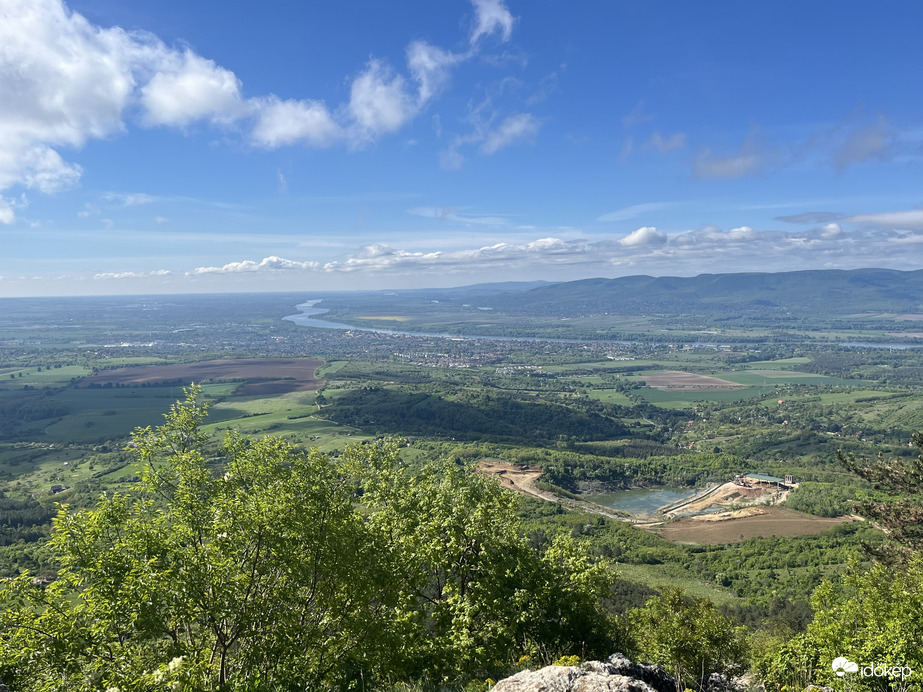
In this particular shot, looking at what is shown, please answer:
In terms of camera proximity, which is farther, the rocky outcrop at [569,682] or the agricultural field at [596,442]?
the agricultural field at [596,442]

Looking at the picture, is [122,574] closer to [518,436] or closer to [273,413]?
[518,436]

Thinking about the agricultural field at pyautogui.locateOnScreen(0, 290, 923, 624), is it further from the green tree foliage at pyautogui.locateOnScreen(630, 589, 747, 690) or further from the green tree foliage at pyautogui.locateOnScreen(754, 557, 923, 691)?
the green tree foliage at pyautogui.locateOnScreen(630, 589, 747, 690)

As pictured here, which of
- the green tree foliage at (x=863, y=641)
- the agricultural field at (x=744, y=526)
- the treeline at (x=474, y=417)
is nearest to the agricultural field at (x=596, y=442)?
the agricultural field at (x=744, y=526)

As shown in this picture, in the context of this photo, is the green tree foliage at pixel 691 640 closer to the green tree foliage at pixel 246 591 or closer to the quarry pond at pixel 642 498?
the green tree foliage at pixel 246 591

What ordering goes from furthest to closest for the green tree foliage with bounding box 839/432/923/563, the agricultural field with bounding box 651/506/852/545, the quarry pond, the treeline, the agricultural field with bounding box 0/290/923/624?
the treeline < the quarry pond < the agricultural field with bounding box 651/506/852/545 < the agricultural field with bounding box 0/290/923/624 < the green tree foliage with bounding box 839/432/923/563

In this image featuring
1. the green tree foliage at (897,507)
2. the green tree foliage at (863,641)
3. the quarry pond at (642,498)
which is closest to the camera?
the green tree foliage at (863,641)

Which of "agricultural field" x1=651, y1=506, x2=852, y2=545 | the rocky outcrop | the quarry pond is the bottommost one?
the quarry pond

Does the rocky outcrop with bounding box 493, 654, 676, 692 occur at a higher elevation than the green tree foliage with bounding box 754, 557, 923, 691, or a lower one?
higher

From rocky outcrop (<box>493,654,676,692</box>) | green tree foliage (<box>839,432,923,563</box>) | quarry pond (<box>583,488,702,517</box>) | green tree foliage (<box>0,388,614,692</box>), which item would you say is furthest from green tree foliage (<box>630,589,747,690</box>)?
quarry pond (<box>583,488,702,517</box>)
